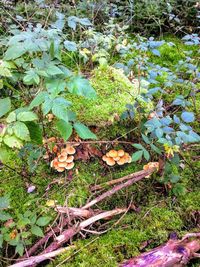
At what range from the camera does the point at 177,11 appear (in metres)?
4.60

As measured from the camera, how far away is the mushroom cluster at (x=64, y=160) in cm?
223

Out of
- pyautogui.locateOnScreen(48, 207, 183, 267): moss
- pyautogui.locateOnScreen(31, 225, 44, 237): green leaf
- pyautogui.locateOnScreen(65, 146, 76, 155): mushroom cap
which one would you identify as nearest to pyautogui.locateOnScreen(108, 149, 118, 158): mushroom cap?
pyautogui.locateOnScreen(65, 146, 76, 155): mushroom cap

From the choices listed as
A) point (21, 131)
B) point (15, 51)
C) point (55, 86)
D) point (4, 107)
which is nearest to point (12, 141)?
point (21, 131)

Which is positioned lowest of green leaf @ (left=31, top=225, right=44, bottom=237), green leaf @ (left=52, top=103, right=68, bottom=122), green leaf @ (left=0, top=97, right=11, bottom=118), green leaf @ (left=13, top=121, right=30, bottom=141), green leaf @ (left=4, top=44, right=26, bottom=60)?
green leaf @ (left=31, top=225, right=44, bottom=237)

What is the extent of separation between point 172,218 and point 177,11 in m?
3.48

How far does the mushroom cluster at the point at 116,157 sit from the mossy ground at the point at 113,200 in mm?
91

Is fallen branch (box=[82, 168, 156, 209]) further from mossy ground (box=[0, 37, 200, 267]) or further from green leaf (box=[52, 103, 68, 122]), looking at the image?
green leaf (box=[52, 103, 68, 122])

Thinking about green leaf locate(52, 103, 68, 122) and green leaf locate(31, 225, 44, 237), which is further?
green leaf locate(31, 225, 44, 237)

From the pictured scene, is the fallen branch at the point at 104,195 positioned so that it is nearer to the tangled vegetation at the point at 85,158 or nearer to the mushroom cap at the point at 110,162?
the tangled vegetation at the point at 85,158

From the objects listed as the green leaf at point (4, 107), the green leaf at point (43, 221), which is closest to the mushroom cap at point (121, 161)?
the green leaf at point (43, 221)

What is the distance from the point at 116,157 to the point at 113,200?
1.00ft

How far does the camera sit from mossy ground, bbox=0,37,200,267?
6.20ft

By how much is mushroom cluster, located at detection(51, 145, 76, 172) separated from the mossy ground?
0.26 ft

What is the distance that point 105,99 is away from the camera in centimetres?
259
